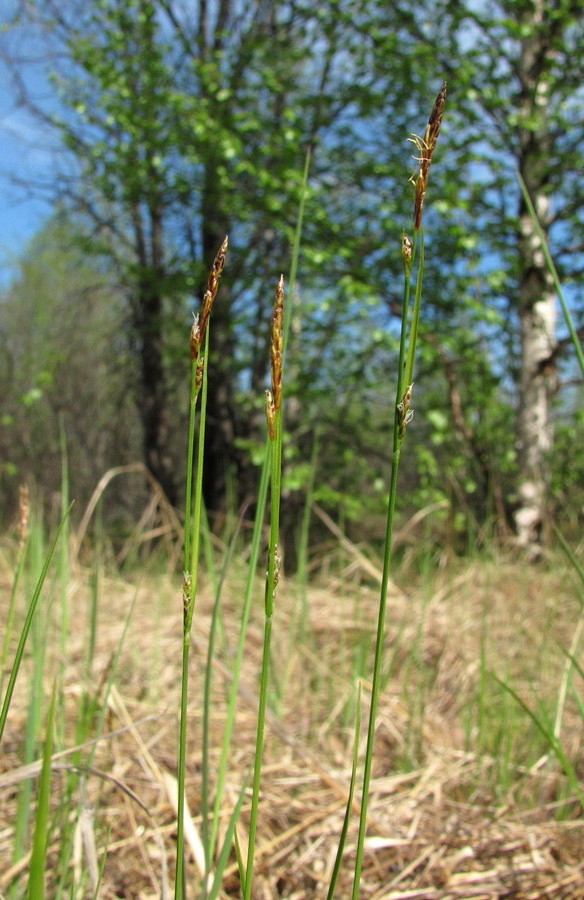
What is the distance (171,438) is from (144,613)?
590 centimetres

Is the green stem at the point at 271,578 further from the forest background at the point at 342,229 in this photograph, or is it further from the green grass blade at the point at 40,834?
the forest background at the point at 342,229

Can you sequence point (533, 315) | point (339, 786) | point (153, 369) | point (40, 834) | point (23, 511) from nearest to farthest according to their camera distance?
point (40, 834) < point (23, 511) < point (339, 786) < point (533, 315) < point (153, 369)

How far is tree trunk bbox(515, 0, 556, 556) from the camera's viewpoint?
6383 mm

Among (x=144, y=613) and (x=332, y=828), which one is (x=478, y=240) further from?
(x=332, y=828)

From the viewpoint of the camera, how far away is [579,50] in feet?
20.0

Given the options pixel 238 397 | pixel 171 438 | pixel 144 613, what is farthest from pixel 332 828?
pixel 171 438

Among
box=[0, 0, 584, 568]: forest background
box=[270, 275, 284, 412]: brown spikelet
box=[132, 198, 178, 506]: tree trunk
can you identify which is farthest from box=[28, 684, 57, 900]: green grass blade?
box=[132, 198, 178, 506]: tree trunk

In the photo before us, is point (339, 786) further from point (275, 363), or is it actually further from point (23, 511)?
point (275, 363)

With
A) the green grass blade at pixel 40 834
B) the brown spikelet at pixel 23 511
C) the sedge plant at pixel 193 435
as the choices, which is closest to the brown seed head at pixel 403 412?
the sedge plant at pixel 193 435

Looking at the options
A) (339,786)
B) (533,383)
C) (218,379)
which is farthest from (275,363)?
(218,379)

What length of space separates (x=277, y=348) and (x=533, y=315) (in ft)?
22.0

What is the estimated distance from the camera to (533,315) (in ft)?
21.6

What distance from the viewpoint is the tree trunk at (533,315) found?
6.38 meters

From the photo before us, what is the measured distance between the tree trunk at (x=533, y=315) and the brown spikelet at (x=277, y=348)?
6.26 metres
